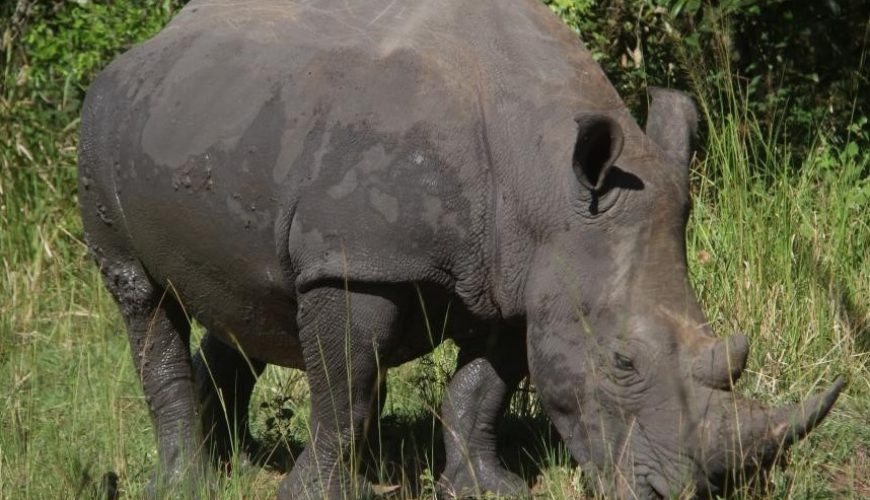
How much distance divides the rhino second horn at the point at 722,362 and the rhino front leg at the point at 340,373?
35.4 inches

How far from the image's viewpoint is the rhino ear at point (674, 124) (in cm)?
471

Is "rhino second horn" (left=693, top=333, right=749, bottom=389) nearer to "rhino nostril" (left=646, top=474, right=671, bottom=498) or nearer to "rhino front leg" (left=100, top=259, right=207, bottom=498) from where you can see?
"rhino nostril" (left=646, top=474, right=671, bottom=498)

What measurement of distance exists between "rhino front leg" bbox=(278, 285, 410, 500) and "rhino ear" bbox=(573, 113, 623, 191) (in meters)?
0.65

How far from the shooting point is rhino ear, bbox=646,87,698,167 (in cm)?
471

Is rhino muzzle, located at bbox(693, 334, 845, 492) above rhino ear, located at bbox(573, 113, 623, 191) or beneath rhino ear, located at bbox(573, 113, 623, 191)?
beneath

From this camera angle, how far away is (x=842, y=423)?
5.43m

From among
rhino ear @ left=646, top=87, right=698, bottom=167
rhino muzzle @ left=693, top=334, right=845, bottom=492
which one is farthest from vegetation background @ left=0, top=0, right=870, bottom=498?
rhino ear @ left=646, top=87, right=698, bottom=167

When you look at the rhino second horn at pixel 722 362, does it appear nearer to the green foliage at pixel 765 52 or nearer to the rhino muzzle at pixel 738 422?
the rhino muzzle at pixel 738 422

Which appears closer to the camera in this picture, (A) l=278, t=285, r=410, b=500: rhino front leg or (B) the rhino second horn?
(B) the rhino second horn

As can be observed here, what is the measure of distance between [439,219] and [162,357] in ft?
5.07

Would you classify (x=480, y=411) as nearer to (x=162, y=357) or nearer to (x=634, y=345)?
(x=634, y=345)

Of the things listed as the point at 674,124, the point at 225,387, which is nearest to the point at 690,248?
the point at 674,124

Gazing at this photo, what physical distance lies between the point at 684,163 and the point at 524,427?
1520mm

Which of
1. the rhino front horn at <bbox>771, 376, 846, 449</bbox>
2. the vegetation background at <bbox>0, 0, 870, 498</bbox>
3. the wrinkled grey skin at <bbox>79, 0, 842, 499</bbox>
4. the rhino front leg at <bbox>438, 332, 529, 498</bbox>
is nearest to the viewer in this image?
the rhino front horn at <bbox>771, 376, 846, 449</bbox>
